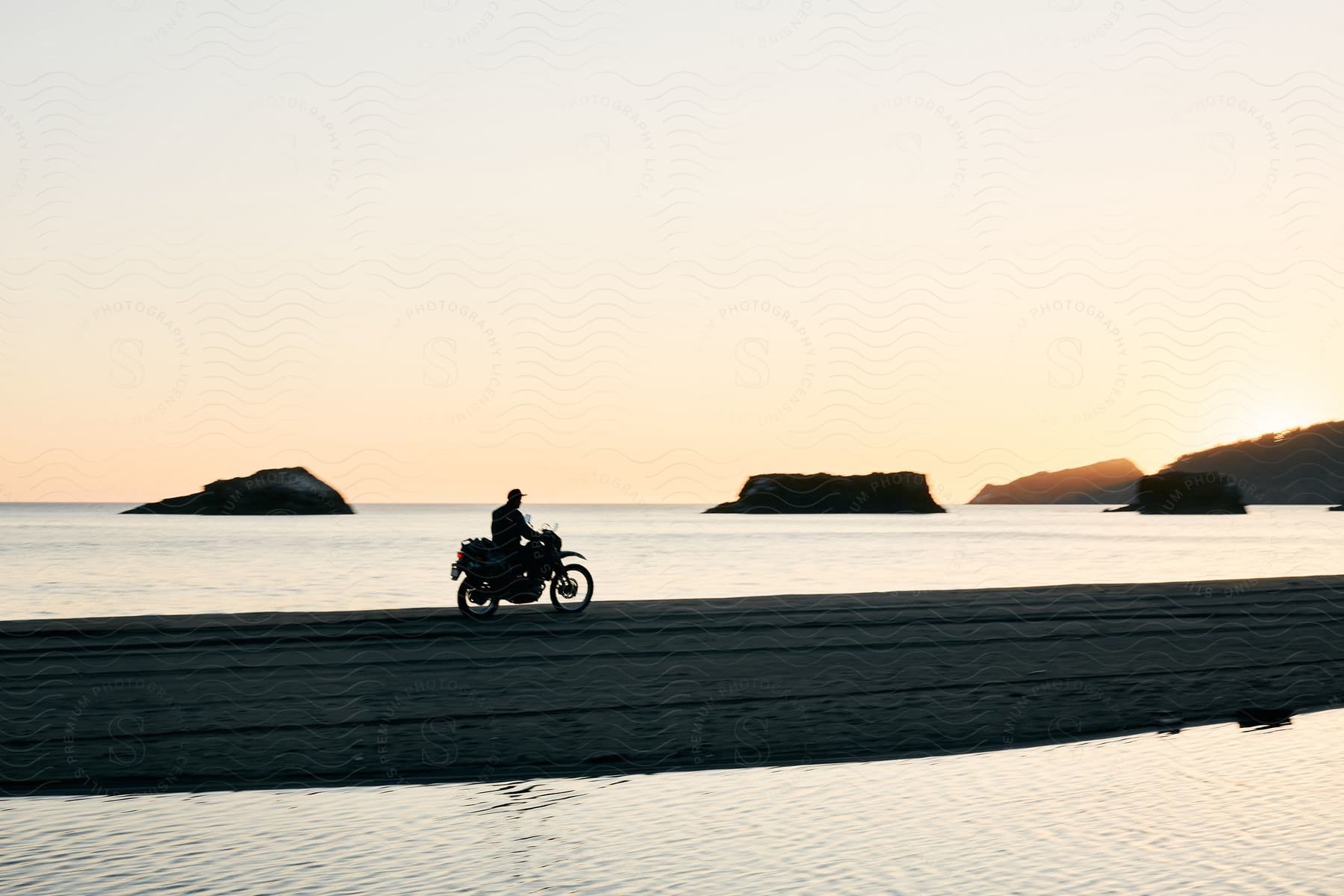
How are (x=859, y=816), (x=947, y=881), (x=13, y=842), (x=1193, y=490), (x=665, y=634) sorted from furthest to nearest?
1. (x=1193, y=490)
2. (x=665, y=634)
3. (x=859, y=816)
4. (x=13, y=842)
5. (x=947, y=881)

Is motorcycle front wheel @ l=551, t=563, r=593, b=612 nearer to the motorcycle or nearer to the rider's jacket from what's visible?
the motorcycle

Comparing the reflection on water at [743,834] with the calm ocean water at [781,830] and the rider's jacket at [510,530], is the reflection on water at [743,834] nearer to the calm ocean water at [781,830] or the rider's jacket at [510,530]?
the calm ocean water at [781,830]

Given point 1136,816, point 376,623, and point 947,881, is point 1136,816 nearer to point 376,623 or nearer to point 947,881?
point 947,881

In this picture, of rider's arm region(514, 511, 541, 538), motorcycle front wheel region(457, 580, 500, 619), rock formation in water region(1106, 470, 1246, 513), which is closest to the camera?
motorcycle front wheel region(457, 580, 500, 619)

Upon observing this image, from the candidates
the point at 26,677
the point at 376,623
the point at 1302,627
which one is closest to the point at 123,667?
the point at 26,677

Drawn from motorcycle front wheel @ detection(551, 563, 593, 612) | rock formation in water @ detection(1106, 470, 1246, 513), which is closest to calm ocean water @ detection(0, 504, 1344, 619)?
motorcycle front wheel @ detection(551, 563, 593, 612)

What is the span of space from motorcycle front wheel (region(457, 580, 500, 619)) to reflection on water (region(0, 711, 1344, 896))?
13.0 m

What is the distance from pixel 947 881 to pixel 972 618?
16.2 m

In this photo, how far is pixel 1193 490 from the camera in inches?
7180

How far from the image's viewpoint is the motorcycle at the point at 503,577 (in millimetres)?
21750

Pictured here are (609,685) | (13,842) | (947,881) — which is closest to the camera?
(947,881)

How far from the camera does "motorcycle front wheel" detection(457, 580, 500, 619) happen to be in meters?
21.6

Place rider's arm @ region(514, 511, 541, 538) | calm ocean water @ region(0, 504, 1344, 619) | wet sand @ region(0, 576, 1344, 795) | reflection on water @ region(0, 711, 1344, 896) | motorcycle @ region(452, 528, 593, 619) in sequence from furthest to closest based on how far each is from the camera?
calm ocean water @ region(0, 504, 1344, 619) → rider's arm @ region(514, 511, 541, 538) → motorcycle @ region(452, 528, 593, 619) → wet sand @ region(0, 576, 1344, 795) → reflection on water @ region(0, 711, 1344, 896)

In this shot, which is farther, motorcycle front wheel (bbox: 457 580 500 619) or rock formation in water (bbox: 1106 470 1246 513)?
rock formation in water (bbox: 1106 470 1246 513)
